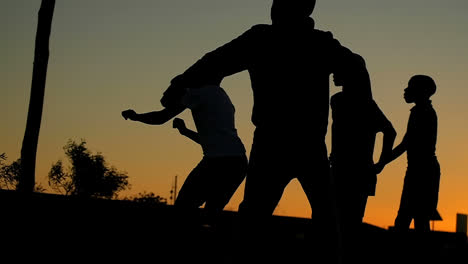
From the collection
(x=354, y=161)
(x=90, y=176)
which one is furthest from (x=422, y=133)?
(x=90, y=176)

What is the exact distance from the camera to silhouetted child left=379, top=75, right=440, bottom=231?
1104cm

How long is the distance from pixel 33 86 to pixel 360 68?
48.1 feet

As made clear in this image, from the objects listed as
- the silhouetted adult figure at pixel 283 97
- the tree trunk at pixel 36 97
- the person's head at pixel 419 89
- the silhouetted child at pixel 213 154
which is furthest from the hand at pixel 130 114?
the tree trunk at pixel 36 97

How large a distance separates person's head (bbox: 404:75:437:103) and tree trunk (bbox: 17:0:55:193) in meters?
10.5

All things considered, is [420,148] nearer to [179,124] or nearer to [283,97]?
[179,124]

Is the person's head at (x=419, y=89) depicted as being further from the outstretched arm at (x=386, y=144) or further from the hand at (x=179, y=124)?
the hand at (x=179, y=124)

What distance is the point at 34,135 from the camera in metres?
20.9

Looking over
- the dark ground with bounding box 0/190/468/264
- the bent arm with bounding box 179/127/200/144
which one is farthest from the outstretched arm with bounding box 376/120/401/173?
the bent arm with bounding box 179/127/200/144

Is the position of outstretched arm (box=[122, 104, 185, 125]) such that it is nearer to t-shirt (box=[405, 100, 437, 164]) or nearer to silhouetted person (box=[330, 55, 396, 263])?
silhouetted person (box=[330, 55, 396, 263])

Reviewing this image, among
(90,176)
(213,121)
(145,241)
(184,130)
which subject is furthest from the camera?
(90,176)

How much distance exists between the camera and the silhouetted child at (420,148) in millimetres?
11039

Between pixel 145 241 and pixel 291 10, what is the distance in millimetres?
3956

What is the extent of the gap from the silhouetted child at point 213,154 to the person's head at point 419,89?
292 centimetres

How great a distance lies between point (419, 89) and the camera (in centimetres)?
1100
